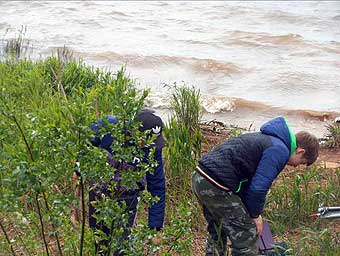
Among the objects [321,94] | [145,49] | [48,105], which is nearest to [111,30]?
[145,49]

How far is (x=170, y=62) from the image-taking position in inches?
464

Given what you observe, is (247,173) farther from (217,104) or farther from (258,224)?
(217,104)

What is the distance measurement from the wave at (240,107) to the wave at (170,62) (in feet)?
5.47

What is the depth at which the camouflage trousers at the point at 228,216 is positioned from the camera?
364 centimetres

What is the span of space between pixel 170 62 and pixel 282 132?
8.37 metres

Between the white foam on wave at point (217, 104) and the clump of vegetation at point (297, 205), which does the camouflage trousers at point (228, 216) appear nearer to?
the clump of vegetation at point (297, 205)

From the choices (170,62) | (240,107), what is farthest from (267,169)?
(170,62)

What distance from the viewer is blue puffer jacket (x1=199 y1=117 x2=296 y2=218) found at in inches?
136

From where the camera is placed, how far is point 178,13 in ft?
51.4

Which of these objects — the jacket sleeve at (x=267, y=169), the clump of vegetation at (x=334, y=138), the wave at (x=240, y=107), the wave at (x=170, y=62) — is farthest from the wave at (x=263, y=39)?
the jacket sleeve at (x=267, y=169)

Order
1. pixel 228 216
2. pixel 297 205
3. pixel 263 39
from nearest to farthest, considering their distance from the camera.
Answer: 1. pixel 228 216
2. pixel 297 205
3. pixel 263 39

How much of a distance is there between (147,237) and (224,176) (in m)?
0.93

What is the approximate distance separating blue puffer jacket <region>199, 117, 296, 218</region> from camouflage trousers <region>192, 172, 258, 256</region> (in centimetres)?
5

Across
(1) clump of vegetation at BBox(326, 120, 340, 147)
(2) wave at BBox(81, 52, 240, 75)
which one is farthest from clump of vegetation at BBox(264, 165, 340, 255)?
(2) wave at BBox(81, 52, 240, 75)
